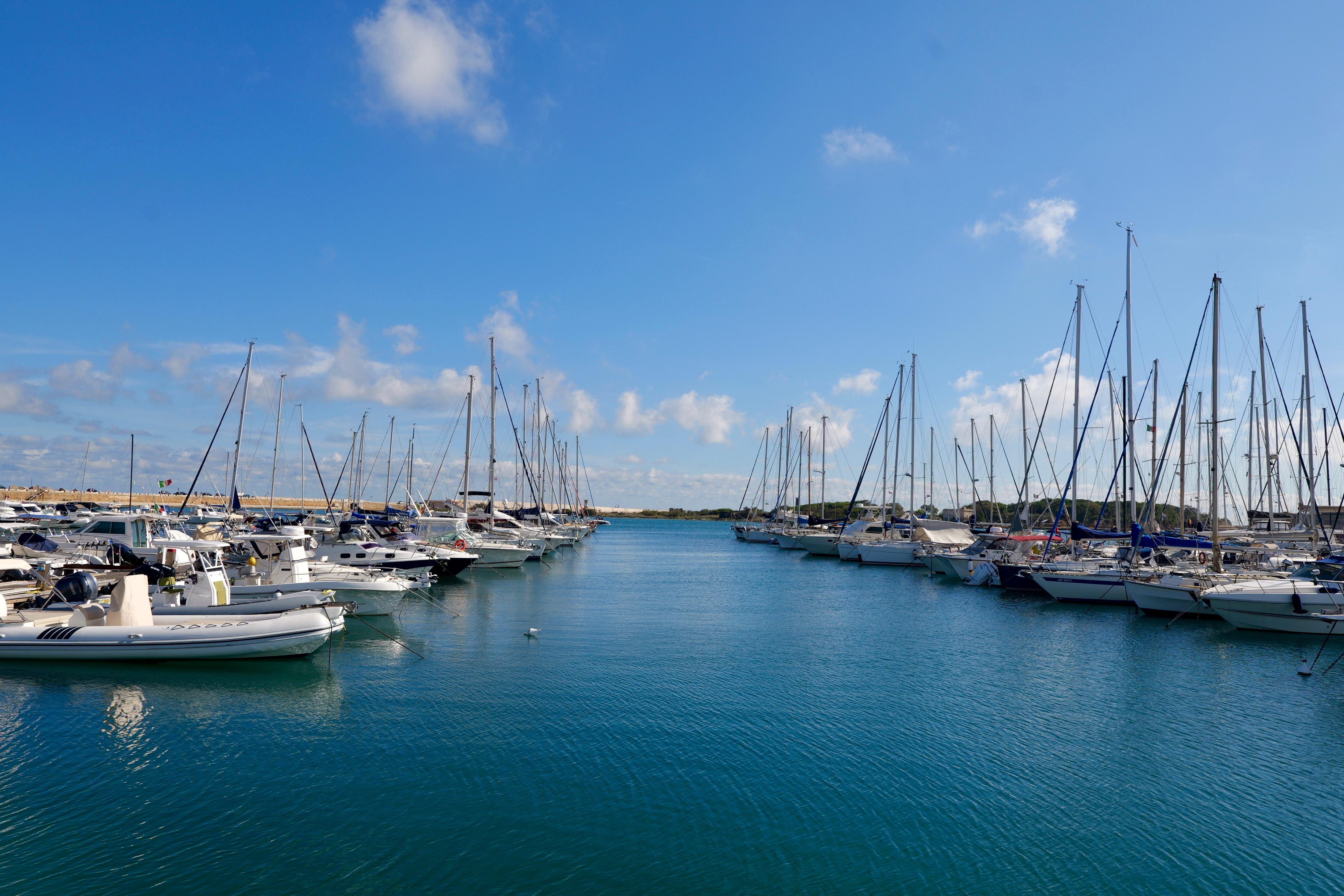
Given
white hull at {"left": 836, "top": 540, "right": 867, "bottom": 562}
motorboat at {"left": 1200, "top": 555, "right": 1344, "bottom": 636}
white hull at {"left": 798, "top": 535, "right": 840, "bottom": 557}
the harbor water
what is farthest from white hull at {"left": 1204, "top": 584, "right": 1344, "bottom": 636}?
white hull at {"left": 798, "top": 535, "right": 840, "bottom": 557}

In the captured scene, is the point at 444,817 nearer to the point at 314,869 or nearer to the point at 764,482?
the point at 314,869

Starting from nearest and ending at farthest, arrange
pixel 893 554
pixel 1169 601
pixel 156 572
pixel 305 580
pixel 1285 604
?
pixel 305 580 < pixel 1285 604 < pixel 156 572 < pixel 1169 601 < pixel 893 554

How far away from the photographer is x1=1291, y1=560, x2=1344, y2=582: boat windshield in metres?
32.2

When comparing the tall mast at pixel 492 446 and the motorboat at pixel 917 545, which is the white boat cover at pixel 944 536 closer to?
the motorboat at pixel 917 545

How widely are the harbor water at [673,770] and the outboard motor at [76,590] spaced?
5.21 meters

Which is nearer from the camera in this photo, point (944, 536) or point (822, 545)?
point (944, 536)

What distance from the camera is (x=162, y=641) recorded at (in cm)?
2152

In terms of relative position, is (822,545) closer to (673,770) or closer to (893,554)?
(893,554)

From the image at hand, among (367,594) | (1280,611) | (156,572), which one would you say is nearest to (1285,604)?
(1280,611)

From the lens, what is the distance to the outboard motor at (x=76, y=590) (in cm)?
2598

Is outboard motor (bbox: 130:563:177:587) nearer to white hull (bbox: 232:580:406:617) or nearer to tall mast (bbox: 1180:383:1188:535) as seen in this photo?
white hull (bbox: 232:580:406:617)

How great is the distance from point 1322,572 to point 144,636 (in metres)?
45.1

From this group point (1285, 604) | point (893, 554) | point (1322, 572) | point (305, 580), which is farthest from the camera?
point (893, 554)

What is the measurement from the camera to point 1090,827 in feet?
42.8
